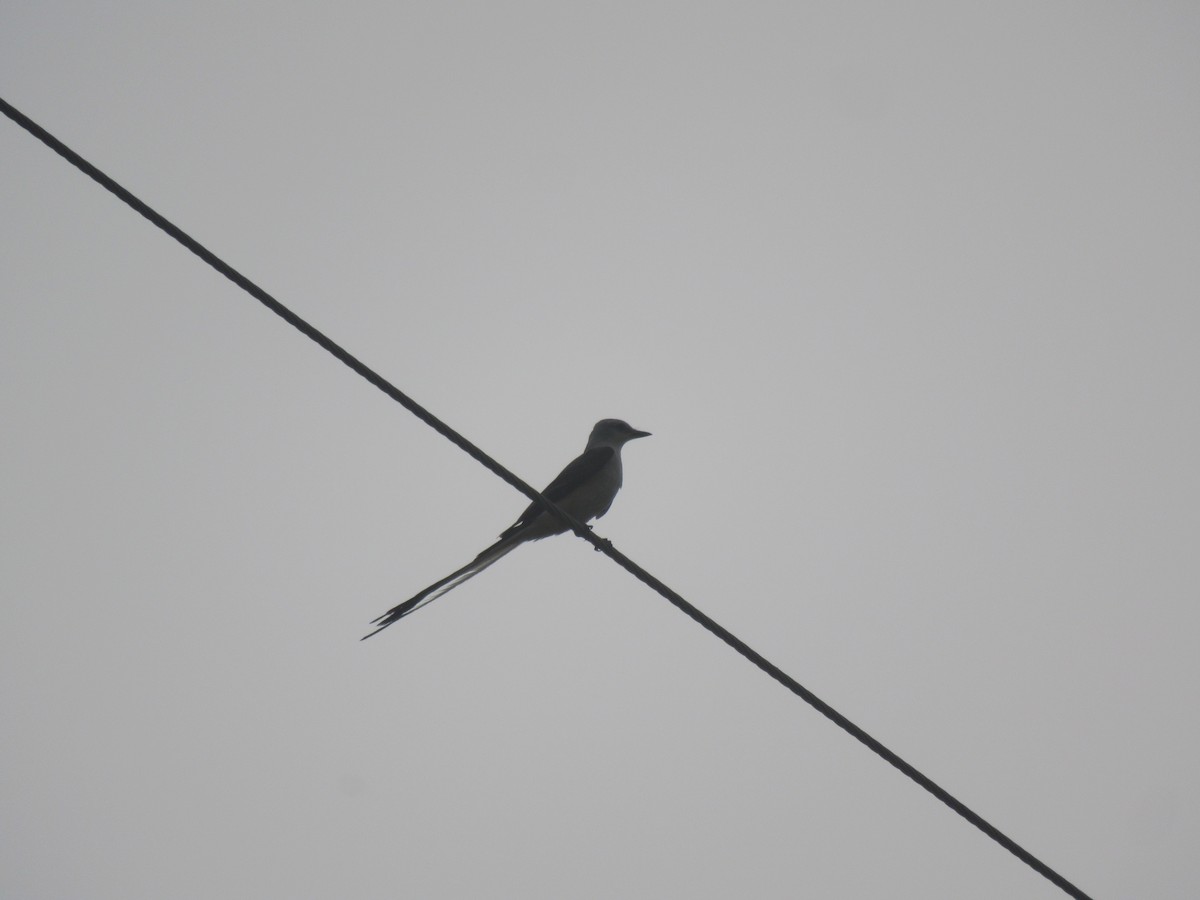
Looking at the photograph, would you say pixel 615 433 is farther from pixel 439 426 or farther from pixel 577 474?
pixel 439 426

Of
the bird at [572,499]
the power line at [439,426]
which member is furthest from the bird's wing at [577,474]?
the power line at [439,426]

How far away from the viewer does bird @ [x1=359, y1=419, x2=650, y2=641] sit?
453 centimetres

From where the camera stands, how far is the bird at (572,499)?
4531 millimetres

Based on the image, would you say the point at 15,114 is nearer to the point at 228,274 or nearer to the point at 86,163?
the point at 86,163

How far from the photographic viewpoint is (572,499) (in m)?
7.23

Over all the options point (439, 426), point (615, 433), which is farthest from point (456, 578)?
point (615, 433)

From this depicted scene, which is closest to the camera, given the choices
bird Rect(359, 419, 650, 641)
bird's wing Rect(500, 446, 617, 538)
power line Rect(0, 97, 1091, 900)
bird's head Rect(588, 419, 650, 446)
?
power line Rect(0, 97, 1091, 900)

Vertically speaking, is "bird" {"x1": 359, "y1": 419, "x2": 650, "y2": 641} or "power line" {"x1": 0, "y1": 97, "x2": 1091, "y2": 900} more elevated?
"bird" {"x1": 359, "y1": 419, "x2": 650, "y2": 641}

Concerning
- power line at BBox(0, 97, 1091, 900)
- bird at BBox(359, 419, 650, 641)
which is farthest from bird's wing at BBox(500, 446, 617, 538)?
power line at BBox(0, 97, 1091, 900)

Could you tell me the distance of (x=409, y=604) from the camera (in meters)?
4.22

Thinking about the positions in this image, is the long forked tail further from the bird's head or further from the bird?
the bird's head

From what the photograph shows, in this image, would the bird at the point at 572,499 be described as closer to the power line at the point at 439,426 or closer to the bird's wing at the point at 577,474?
the bird's wing at the point at 577,474

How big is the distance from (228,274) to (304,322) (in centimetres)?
25

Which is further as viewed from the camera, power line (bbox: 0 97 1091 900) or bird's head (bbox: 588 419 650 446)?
bird's head (bbox: 588 419 650 446)
